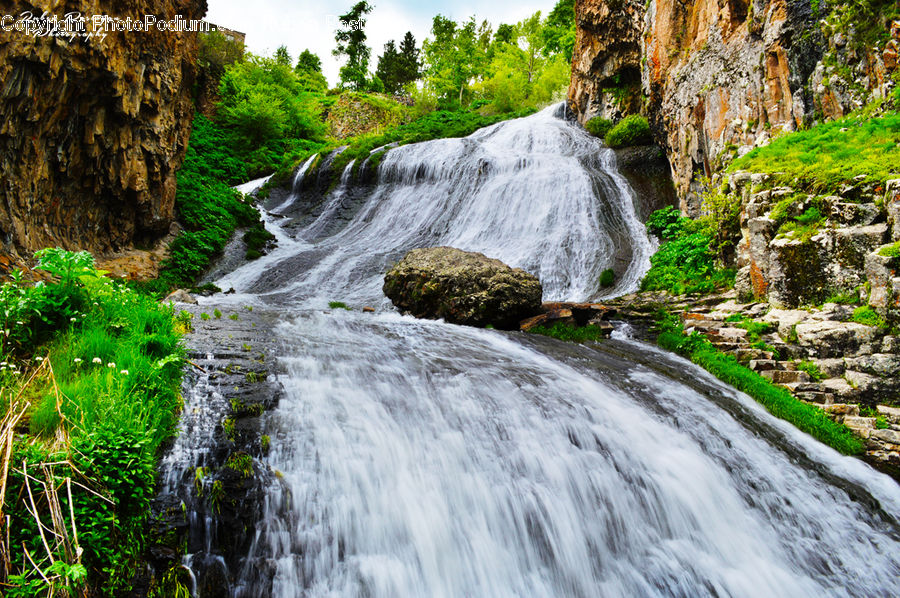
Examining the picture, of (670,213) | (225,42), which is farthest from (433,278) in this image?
(225,42)

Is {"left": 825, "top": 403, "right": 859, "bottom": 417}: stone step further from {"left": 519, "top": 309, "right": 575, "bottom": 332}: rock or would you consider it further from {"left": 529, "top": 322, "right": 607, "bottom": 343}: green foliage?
{"left": 519, "top": 309, "right": 575, "bottom": 332}: rock

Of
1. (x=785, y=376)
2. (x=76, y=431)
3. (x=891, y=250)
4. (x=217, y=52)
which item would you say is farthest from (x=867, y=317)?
(x=217, y=52)

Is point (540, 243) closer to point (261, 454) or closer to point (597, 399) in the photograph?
point (597, 399)

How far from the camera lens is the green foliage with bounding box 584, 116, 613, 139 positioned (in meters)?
20.8

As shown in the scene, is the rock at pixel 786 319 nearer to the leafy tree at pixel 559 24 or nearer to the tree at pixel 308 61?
the leafy tree at pixel 559 24

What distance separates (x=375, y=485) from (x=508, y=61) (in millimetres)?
49709

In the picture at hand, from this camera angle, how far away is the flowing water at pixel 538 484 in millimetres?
2848

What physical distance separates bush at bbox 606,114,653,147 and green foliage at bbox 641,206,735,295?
6798mm

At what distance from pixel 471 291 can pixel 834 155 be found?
22.2ft

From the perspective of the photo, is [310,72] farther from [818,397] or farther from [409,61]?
[818,397]

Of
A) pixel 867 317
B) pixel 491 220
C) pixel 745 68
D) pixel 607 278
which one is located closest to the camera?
pixel 867 317

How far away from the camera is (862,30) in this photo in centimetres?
861

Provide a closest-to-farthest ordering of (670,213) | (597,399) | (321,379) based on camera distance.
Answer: (321,379)
(597,399)
(670,213)

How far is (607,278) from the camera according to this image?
11.9 metres
